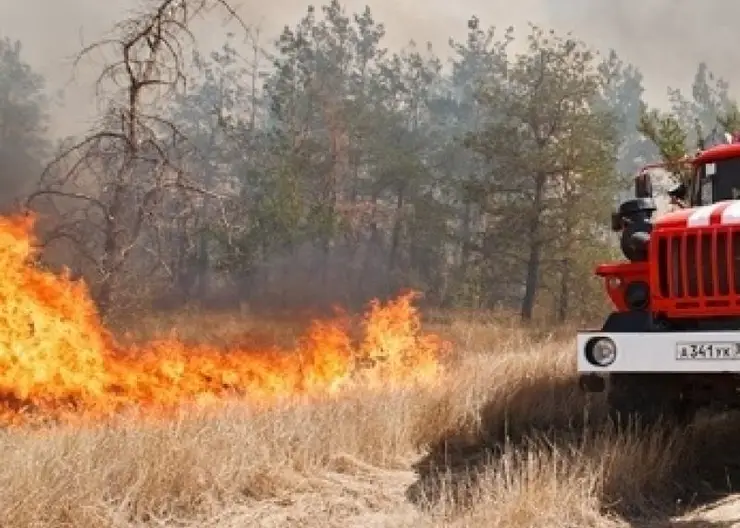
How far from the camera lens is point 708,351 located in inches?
231

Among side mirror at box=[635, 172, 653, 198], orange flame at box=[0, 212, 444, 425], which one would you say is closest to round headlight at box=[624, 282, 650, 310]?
side mirror at box=[635, 172, 653, 198]

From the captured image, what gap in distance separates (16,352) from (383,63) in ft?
159

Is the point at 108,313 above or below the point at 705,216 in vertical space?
below

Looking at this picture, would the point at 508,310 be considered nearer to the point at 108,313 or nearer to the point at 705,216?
the point at 108,313

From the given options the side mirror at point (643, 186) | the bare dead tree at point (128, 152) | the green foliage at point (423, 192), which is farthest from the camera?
the green foliage at point (423, 192)

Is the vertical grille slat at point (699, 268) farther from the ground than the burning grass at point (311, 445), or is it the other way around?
the vertical grille slat at point (699, 268)

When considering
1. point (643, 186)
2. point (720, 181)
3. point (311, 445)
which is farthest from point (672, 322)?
point (311, 445)

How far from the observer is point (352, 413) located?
727 centimetres

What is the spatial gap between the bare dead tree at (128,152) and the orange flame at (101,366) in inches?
38.1

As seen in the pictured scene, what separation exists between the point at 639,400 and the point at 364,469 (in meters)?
2.31

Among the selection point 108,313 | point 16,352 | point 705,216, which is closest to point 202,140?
point 108,313

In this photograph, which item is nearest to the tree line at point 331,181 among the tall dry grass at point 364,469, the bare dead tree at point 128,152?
the bare dead tree at point 128,152

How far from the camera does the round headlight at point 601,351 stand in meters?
6.21

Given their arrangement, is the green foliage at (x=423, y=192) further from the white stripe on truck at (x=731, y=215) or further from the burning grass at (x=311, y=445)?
the white stripe on truck at (x=731, y=215)
